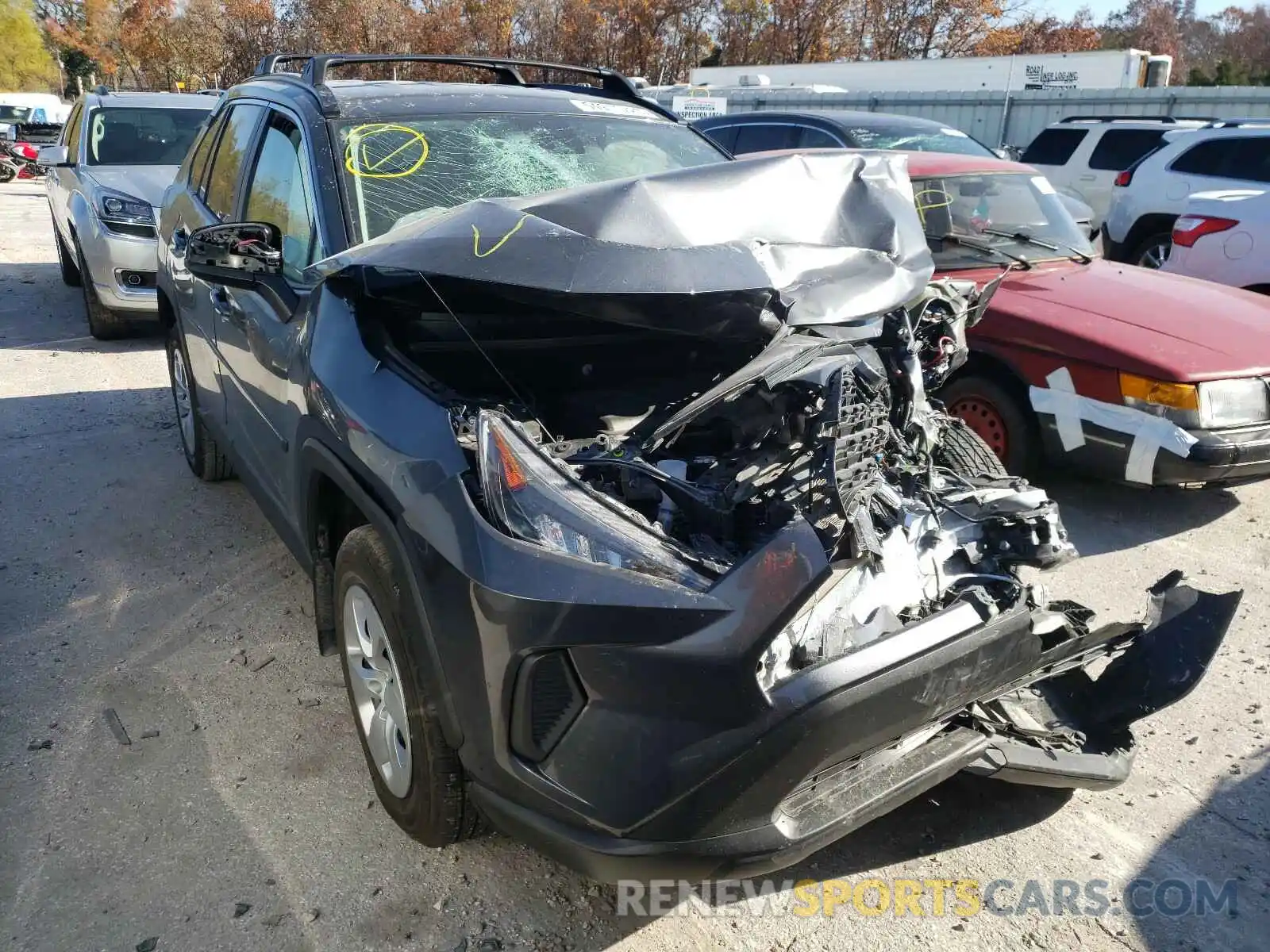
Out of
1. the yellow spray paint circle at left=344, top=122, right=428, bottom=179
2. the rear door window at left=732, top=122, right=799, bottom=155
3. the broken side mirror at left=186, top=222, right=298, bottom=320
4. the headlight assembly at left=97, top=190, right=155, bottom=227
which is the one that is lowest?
the headlight assembly at left=97, top=190, right=155, bottom=227

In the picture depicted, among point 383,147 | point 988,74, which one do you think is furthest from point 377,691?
point 988,74

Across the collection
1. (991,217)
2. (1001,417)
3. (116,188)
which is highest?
(991,217)

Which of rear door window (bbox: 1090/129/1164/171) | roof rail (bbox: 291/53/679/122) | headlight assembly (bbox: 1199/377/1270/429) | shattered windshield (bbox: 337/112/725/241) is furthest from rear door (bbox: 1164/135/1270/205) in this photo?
shattered windshield (bbox: 337/112/725/241)

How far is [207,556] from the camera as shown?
4.22 meters

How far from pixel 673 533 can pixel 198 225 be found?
3.21m

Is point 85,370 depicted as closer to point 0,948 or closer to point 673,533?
point 0,948

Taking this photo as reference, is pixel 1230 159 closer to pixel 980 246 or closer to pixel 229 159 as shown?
pixel 980 246

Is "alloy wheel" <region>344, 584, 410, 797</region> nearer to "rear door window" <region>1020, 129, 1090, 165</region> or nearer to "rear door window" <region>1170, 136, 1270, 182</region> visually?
"rear door window" <region>1170, 136, 1270, 182</region>

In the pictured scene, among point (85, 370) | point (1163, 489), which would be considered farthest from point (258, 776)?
point (85, 370)

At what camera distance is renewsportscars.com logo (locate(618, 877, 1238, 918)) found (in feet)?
7.90

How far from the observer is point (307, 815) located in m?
2.69

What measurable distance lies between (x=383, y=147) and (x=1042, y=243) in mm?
3876

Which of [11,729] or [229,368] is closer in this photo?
[11,729]

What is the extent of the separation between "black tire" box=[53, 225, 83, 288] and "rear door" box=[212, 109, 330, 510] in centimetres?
716
